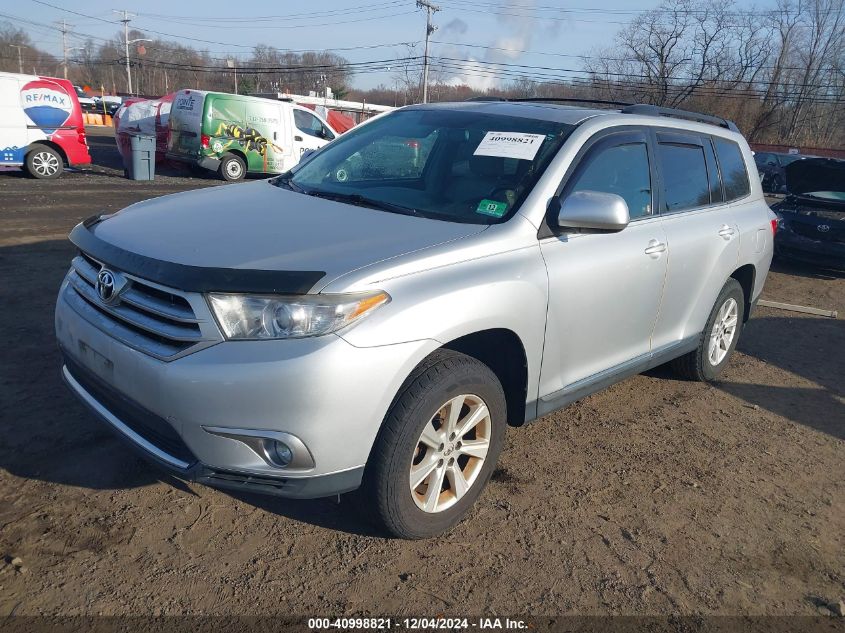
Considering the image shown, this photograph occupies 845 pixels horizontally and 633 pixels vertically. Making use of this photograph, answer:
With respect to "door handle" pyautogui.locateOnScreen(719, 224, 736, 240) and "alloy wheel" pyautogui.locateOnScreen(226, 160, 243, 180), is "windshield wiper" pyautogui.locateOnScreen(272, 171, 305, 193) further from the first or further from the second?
"alloy wheel" pyautogui.locateOnScreen(226, 160, 243, 180)

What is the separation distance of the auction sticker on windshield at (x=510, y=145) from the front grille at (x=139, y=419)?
2.06 meters

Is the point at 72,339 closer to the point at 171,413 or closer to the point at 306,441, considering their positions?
the point at 171,413

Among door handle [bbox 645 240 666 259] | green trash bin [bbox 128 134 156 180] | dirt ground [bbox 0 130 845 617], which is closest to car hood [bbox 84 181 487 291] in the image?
dirt ground [bbox 0 130 845 617]

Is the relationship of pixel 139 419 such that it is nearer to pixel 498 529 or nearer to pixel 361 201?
pixel 361 201

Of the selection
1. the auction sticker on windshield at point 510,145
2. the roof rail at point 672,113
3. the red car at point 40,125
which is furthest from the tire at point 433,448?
the red car at point 40,125

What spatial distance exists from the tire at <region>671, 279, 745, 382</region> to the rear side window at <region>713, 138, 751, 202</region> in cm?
67

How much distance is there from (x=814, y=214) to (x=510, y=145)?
8270 millimetres

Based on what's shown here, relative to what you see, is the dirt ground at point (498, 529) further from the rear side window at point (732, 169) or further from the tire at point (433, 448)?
the rear side window at point (732, 169)

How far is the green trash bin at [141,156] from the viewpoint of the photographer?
635 inches

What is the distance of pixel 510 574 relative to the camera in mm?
2760

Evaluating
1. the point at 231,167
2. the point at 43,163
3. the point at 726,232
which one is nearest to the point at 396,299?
the point at 726,232

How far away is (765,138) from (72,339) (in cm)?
6095

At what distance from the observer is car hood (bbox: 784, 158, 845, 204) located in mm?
9383

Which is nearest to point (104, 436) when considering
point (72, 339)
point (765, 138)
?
point (72, 339)
